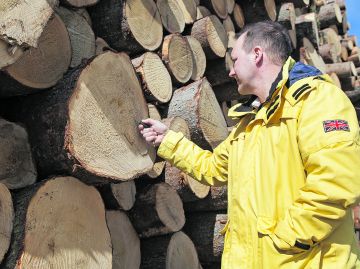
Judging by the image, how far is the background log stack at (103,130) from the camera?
1643 millimetres

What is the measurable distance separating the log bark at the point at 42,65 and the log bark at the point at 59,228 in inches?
15.3

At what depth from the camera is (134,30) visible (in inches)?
102

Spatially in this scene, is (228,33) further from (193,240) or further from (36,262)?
(36,262)

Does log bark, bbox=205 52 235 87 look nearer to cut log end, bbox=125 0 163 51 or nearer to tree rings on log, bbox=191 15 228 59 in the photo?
tree rings on log, bbox=191 15 228 59

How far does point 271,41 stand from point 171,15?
4.20 feet

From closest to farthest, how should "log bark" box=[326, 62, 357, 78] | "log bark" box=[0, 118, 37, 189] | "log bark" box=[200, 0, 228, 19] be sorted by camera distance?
"log bark" box=[0, 118, 37, 189], "log bark" box=[200, 0, 228, 19], "log bark" box=[326, 62, 357, 78]

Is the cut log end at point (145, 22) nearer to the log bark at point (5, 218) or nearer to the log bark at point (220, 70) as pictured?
the log bark at point (220, 70)

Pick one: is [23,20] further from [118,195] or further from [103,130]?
[118,195]

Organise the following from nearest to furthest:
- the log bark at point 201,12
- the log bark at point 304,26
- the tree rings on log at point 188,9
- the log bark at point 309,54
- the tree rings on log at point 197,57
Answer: the tree rings on log at point 197,57, the tree rings on log at point 188,9, the log bark at point 201,12, the log bark at point 309,54, the log bark at point 304,26

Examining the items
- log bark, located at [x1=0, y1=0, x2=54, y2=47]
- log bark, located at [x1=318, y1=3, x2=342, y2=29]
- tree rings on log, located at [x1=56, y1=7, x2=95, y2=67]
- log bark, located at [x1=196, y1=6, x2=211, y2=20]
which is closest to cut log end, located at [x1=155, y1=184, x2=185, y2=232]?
tree rings on log, located at [x1=56, y1=7, x2=95, y2=67]

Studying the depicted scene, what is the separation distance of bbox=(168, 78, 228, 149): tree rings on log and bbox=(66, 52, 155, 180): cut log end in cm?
57

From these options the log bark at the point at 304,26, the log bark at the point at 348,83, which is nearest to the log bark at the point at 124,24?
the log bark at the point at 304,26

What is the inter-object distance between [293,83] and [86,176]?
0.86m

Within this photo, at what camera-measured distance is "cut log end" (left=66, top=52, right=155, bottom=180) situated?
175 centimetres
